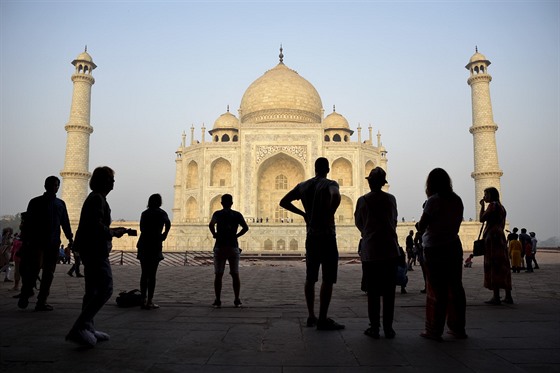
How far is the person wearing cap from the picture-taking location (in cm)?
345

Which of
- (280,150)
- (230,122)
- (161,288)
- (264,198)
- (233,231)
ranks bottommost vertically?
(161,288)

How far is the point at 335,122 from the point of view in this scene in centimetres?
3597

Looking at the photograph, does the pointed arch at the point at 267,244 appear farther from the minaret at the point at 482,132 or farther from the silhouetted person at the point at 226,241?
the silhouetted person at the point at 226,241

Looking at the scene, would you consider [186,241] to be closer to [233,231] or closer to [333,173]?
[333,173]

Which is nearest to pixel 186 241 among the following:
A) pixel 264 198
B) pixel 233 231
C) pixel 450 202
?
pixel 264 198

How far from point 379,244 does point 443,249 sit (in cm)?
49

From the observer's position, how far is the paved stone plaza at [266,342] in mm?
2475

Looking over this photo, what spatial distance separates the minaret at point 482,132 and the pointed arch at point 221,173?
16582mm

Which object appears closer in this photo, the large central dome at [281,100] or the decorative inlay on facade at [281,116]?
the decorative inlay on facade at [281,116]

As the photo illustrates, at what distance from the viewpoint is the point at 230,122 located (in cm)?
3550

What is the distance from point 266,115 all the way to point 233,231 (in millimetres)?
31190

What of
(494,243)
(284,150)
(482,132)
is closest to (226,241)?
(494,243)

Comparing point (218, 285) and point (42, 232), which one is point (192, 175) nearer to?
point (42, 232)

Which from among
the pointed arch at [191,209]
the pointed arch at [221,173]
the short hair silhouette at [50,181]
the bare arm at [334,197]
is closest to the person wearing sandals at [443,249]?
the bare arm at [334,197]
